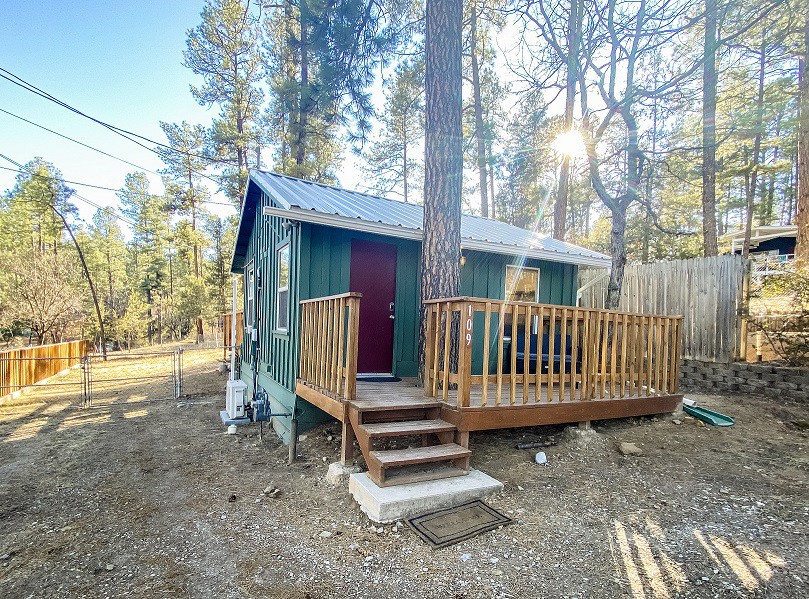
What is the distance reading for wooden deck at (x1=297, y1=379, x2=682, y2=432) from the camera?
3.63 meters

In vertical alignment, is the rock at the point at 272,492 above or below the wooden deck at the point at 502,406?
below

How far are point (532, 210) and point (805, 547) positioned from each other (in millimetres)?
17758

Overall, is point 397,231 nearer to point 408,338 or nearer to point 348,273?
point 348,273

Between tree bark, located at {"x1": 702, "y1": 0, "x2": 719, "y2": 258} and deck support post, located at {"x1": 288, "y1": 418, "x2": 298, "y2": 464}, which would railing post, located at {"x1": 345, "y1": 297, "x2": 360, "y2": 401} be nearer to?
deck support post, located at {"x1": 288, "y1": 418, "x2": 298, "y2": 464}

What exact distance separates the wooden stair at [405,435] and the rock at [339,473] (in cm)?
32

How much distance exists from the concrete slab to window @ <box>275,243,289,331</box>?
3082 millimetres

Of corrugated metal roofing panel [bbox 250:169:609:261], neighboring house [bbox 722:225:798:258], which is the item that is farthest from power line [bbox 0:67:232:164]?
neighboring house [bbox 722:225:798:258]

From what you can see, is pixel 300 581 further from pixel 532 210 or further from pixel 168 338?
pixel 168 338

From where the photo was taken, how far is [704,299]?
6863 millimetres

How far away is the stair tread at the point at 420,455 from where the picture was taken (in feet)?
10.1

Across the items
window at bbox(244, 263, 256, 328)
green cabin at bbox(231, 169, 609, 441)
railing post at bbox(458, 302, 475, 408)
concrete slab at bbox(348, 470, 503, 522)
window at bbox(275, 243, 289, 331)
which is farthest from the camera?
window at bbox(244, 263, 256, 328)

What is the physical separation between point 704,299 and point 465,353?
5.70 metres

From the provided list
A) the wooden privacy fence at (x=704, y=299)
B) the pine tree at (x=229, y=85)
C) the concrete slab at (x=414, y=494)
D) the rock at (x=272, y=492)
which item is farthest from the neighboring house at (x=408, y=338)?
the pine tree at (x=229, y=85)

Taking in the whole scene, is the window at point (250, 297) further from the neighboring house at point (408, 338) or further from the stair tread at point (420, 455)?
the stair tread at point (420, 455)
